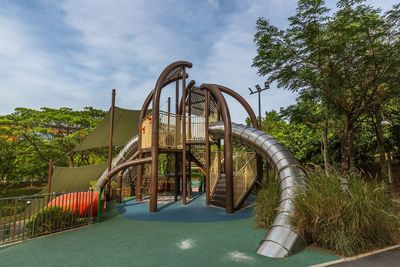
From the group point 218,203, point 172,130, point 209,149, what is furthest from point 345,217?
point 172,130

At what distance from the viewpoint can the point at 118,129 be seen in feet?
52.9

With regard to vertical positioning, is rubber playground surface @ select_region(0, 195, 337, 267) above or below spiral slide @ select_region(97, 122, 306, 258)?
below

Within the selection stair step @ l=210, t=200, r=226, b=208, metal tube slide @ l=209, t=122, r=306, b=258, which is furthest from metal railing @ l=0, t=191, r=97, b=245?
metal tube slide @ l=209, t=122, r=306, b=258

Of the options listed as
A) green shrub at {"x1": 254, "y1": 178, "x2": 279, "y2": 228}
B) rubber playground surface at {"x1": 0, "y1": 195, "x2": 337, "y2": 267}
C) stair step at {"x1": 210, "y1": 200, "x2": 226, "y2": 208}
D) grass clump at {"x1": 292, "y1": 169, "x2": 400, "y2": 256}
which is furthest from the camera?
stair step at {"x1": 210, "y1": 200, "x2": 226, "y2": 208}

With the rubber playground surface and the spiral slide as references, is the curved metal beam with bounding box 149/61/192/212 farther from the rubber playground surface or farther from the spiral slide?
the spiral slide

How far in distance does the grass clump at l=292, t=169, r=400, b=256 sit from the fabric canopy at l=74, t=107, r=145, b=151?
12531 mm

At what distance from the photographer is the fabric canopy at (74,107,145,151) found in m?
15.2

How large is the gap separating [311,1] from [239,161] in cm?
729

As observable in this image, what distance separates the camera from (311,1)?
7871 mm

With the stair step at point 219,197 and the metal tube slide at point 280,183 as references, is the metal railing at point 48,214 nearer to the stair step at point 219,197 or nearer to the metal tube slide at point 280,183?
the stair step at point 219,197

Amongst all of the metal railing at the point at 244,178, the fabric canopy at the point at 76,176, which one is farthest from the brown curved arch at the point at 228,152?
the fabric canopy at the point at 76,176

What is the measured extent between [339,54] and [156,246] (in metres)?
8.17

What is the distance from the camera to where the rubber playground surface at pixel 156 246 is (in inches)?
186

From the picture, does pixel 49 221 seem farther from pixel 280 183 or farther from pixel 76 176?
pixel 280 183
